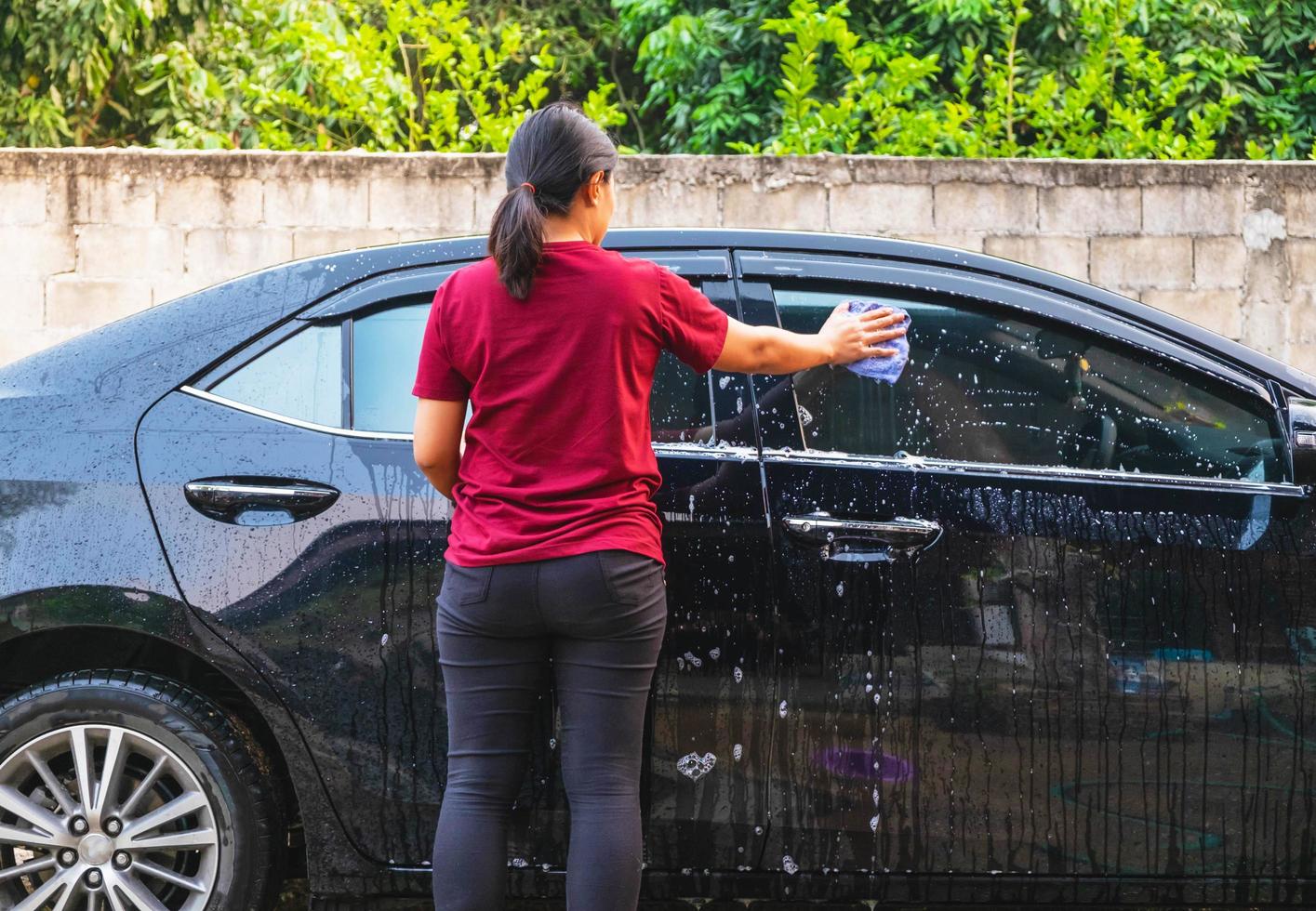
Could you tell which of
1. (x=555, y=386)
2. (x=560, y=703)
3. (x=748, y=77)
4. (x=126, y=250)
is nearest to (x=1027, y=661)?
(x=560, y=703)

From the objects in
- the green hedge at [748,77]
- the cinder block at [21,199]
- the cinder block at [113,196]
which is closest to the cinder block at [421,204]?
the green hedge at [748,77]

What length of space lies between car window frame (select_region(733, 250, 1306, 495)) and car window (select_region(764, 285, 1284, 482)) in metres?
0.02

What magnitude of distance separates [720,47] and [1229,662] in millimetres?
6782

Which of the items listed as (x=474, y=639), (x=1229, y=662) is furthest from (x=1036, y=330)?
(x=474, y=639)

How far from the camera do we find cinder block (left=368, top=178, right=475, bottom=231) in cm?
588

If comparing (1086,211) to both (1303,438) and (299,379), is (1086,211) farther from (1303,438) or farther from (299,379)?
(299,379)

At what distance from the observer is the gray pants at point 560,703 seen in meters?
2.12

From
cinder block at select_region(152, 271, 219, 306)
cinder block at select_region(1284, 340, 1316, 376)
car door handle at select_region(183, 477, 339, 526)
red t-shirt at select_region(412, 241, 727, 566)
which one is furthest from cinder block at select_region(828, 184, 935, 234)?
red t-shirt at select_region(412, 241, 727, 566)

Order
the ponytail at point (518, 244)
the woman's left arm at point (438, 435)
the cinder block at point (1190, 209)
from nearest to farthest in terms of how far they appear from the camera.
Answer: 1. the ponytail at point (518, 244)
2. the woman's left arm at point (438, 435)
3. the cinder block at point (1190, 209)

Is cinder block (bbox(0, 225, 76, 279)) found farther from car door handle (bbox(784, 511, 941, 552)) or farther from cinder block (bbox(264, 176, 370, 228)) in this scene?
car door handle (bbox(784, 511, 941, 552))

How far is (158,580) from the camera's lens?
8.51 feet

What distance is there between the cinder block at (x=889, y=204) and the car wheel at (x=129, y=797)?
155 inches

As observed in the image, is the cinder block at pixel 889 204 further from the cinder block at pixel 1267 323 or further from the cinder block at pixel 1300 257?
the cinder block at pixel 1300 257

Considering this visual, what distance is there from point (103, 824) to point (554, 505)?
1256mm
